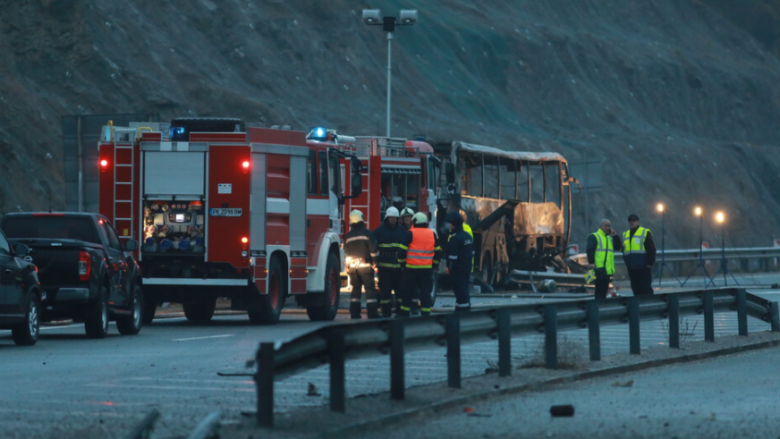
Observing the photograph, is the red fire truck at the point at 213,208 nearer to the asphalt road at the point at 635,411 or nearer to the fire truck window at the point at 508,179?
the asphalt road at the point at 635,411

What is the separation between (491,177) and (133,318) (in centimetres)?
2023

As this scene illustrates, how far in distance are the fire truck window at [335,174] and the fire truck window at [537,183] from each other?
55.2 feet

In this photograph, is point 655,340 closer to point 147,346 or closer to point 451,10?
point 147,346

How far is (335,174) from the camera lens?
2481cm

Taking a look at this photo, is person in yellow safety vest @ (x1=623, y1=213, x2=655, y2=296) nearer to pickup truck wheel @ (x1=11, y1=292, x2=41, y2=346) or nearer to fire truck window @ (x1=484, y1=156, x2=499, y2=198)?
pickup truck wheel @ (x1=11, y1=292, x2=41, y2=346)

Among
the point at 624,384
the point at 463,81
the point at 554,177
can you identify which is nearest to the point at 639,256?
the point at 624,384

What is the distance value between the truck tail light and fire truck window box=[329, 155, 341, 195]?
6278 mm

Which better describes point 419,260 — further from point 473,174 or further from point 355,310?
point 473,174

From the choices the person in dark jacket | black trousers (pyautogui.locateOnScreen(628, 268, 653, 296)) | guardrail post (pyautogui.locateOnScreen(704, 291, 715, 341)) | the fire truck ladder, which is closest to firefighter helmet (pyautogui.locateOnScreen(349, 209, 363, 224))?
the person in dark jacket

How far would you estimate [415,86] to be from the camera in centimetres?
6744

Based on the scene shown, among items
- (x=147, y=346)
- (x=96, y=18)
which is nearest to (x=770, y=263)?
(x=96, y=18)

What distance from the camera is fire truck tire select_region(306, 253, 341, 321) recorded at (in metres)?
24.1

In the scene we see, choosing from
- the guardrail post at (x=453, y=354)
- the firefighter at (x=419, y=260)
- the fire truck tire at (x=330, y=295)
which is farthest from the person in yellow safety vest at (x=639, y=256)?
the guardrail post at (x=453, y=354)

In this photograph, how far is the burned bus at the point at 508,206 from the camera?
121 ft
